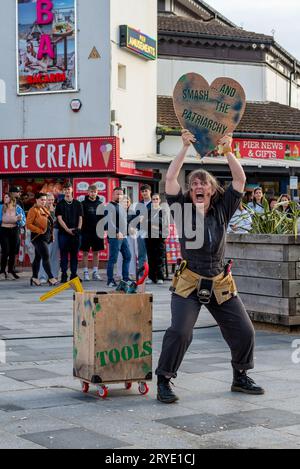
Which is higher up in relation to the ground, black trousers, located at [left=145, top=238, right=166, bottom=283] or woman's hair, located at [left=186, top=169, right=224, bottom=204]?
woman's hair, located at [left=186, top=169, right=224, bottom=204]

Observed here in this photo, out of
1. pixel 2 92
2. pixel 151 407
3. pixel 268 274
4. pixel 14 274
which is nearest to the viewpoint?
pixel 151 407

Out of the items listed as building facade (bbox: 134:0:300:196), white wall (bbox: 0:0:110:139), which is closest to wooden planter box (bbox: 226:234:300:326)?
white wall (bbox: 0:0:110:139)

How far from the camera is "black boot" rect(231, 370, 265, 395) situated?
6645 millimetres

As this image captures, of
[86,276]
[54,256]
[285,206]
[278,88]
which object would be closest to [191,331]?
[285,206]

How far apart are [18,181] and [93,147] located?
242 cm

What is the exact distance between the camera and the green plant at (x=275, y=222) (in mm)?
10109

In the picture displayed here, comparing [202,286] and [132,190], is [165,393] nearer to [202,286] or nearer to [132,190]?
[202,286]

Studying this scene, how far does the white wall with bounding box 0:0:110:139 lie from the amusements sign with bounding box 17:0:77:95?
19 centimetres

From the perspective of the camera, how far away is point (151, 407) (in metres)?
6.16

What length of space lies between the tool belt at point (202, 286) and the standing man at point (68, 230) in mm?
10357

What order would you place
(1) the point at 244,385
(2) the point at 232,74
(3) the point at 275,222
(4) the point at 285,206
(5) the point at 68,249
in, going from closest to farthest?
1. (1) the point at 244,385
2. (3) the point at 275,222
3. (4) the point at 285,206
4. (5) the point at 68,249
5. (2) the point at 232,74

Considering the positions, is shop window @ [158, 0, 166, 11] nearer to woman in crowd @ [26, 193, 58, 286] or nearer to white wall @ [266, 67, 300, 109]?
white wall @ [266, 67, 300, 109]

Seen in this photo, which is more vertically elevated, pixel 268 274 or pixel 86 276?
pixel 268 274

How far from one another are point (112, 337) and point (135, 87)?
61.3 feet
